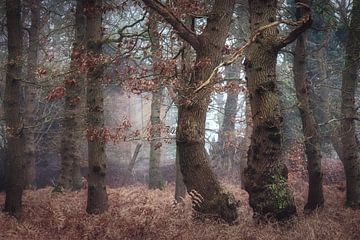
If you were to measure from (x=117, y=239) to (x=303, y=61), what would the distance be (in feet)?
23.8

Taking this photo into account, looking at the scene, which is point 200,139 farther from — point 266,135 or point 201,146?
point 266,135

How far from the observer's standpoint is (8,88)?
34.5ft

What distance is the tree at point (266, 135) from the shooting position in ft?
25.1

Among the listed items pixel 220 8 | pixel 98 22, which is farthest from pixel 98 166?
pixel 220 8

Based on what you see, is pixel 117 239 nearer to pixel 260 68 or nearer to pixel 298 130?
pixel 260 68

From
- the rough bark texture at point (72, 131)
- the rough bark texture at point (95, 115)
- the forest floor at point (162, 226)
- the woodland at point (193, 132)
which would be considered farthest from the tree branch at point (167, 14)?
the rough bark texture at point (72, 131)

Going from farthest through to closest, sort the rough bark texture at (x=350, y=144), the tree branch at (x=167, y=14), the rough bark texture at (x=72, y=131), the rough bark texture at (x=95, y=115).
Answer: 1. the rough bark texture at (x=72, y=131)
2. the rough bark texture at (x=350, y=144)
3. the rough bark texture at (x=95, y=115)
4. the tree branch at (x=167, y=14)

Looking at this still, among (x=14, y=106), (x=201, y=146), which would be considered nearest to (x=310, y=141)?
(x=201, y=146)

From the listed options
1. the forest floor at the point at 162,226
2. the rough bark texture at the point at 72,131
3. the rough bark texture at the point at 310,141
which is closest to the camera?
the forest floor at the point at 162,226

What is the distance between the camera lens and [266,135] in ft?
25.4

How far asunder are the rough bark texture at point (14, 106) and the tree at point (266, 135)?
5927 millimetres

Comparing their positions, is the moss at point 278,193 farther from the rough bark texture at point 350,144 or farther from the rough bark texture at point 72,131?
the rough bark texture at point 72,131

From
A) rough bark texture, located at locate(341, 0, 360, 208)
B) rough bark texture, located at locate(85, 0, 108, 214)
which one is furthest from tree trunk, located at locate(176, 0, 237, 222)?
rough bark texture, located at locate(341, 0, 360, 208)

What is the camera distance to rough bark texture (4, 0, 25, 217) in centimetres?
1044
